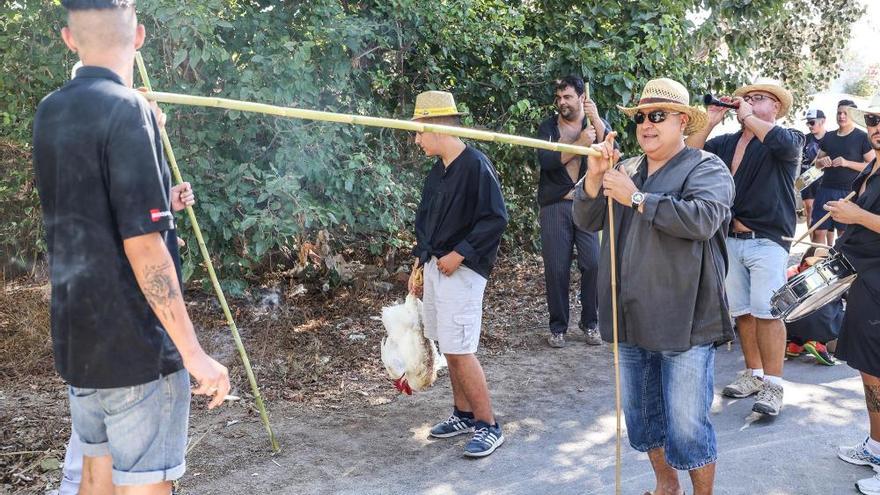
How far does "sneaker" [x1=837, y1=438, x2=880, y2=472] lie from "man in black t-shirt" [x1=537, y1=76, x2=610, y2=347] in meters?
2.63

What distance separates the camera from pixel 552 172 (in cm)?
699

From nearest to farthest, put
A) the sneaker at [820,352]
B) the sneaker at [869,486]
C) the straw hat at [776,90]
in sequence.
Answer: the sneaker at [869,486]
the straw hat at [776,90]
the sneaker at [820,352]

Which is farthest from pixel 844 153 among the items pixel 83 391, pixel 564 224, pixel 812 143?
pixel 83 391

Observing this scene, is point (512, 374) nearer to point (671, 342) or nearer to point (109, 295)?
point (671, 342)

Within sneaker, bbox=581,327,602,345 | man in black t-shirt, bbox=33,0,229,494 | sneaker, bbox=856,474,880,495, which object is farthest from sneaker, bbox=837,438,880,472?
man in black t-shirt, bbox=33,0,229,494

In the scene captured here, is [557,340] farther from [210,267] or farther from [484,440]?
[210,267]

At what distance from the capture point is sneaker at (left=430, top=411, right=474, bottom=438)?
16.3 feet

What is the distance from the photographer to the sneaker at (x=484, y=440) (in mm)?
4656

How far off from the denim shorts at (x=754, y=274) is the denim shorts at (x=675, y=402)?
1804mm

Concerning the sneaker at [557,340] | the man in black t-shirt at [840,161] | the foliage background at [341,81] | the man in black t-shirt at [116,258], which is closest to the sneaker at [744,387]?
the sneaker at [557,340]

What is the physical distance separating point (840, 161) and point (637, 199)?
753 centimetres

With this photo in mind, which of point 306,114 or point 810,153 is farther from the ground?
point 306,114

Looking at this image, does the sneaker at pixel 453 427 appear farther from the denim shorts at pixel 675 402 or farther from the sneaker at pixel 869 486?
the sneaker at pixel 869 486

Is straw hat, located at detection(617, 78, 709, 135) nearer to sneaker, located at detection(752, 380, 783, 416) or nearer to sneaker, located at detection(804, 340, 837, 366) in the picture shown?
sneaker, located at detection(752, 380, 783, 416)
